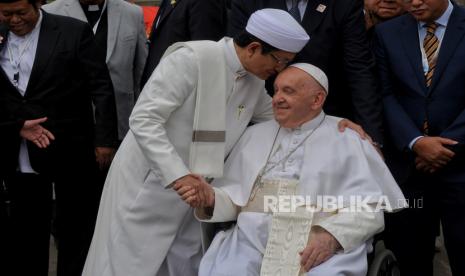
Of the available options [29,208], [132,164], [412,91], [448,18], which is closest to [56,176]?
[29,208]

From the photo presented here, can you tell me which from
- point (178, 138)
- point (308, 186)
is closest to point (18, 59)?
point (178, 138)

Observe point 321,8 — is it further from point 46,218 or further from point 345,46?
point 46,218

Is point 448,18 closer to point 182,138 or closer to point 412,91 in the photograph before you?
point 412,91

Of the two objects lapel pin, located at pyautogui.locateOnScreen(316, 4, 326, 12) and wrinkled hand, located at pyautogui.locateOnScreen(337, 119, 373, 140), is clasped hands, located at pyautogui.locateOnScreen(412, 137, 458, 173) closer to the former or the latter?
wrinkled hand, located at pyautogui.locateOnScreen(337, 119, 373, 140)

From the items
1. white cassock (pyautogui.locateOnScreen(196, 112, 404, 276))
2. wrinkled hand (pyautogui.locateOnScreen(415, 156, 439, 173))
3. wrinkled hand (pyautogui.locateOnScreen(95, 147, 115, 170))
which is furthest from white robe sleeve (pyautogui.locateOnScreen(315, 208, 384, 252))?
wrinkled hand (pyautogui.locateOnScreen(95, 147, 115, 170))

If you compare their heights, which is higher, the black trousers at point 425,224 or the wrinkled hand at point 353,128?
Answer: the wrinkled hand at point 353,128

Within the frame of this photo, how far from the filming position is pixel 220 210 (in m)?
3.89

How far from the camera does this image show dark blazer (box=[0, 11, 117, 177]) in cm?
458

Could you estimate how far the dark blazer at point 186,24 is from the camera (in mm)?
4902

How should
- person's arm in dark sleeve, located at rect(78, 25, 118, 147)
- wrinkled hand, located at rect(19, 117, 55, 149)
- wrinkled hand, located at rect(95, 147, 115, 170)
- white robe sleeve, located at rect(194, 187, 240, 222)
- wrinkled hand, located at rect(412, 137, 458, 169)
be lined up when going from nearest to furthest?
white robe sleeve, located at rect(194, 187, 240, 222)
wrinkled hand, located at rect(412, 137, 458, 169)
wrinkled hand, located at rect(19, 117, 55, 149)
person's arm in dark sleeve, located at rect(78, 25, 118, 147)
wrinkled hand, located at rect(95, 147, 115, 170)

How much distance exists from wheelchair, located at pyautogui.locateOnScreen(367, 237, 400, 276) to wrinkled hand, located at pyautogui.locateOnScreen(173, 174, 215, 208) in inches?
31.6

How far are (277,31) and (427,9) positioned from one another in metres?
1.02

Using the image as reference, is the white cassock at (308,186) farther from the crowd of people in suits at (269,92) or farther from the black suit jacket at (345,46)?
the black suit jacket at (345,46)

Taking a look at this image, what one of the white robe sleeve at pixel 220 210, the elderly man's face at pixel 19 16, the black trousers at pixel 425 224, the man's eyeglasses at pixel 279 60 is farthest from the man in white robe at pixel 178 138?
the black trousers at pixel 425 224
